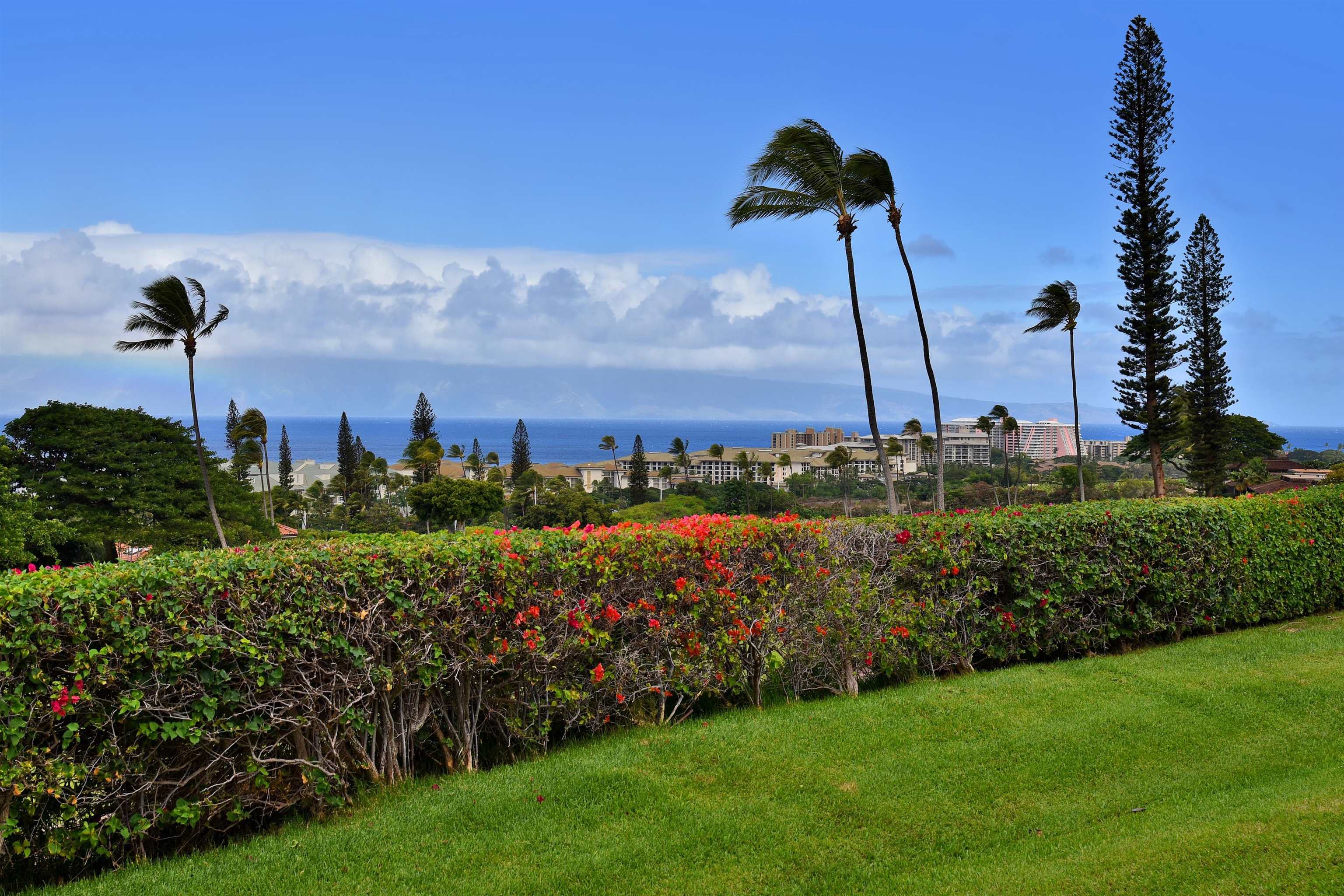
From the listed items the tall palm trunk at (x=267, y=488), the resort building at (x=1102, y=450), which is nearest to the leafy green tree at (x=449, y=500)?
the tall palm trunk at (x=267, y=488)

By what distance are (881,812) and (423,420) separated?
7515 cm

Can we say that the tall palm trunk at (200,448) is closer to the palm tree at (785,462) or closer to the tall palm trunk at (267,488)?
the tall palm trunk at (267,488)

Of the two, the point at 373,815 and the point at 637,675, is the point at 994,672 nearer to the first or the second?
the point at 637,675

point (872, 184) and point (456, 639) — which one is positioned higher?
point (872, 184)

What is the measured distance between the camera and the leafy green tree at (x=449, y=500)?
52562 mm

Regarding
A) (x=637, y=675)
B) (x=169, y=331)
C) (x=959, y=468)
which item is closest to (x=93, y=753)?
(x=637, y=675)

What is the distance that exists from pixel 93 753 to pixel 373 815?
3.88 ft

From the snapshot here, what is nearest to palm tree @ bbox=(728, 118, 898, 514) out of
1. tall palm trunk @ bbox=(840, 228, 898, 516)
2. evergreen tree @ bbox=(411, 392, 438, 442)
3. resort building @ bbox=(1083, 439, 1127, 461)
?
tall palm trunk @ bbox=(840, 228, 898, 516)

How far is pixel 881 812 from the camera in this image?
405cm

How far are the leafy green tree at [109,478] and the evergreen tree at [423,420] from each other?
41.5m

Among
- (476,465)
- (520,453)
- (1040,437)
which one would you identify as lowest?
(476,465)

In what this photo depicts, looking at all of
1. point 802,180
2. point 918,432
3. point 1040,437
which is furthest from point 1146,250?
point 1040,437

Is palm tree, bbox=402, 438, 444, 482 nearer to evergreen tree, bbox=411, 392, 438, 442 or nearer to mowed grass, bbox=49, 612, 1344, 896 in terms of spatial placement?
evergreen tree, bbox=411, 392, 438, 442

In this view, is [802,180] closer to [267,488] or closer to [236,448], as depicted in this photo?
[267,488]
